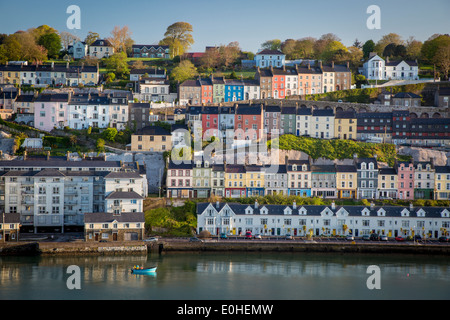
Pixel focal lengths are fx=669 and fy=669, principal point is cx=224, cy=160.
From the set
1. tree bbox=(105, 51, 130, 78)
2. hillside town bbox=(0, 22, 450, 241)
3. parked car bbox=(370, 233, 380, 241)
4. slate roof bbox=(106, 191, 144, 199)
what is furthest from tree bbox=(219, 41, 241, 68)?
parked car bbox=(370, 233, 380, 241)

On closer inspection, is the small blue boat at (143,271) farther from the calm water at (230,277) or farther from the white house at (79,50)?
the white house at (79,50)

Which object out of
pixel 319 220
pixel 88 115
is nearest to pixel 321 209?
pixel 319 220

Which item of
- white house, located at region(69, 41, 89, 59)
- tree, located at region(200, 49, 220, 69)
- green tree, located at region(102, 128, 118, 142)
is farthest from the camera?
white house, located at region(69, 41, 89, 59)

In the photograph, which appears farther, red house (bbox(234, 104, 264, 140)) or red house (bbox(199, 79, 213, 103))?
red house (bbox(199, 79, 213, 103))

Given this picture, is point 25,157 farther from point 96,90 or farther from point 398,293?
point 398,293

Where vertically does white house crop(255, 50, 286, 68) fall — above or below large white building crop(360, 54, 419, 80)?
above

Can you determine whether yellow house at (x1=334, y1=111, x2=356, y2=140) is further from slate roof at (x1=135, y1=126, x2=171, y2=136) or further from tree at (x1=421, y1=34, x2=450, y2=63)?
tree at (x1=421, y1=34, x2=450, y2=63)

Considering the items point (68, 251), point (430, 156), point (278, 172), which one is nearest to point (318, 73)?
point (430, 156)
